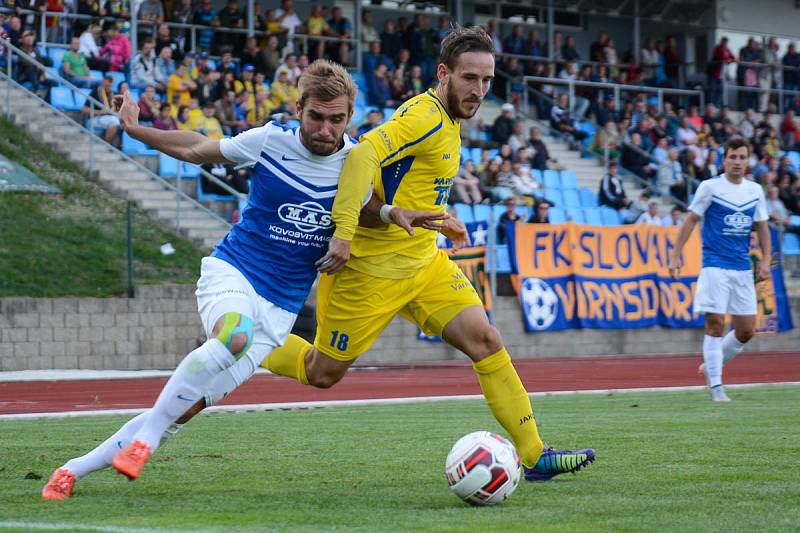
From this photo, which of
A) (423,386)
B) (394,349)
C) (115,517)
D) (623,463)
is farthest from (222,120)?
(115,517)

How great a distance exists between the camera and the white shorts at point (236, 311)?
6176 millimetres

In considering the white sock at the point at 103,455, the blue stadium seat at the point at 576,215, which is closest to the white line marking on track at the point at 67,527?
the white sock at the point at 103,455

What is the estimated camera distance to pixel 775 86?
3562 cm

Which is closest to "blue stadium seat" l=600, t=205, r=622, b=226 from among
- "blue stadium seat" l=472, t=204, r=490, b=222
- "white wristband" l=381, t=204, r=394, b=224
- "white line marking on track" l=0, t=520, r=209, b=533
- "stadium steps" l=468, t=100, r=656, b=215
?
"stadium steps" l=468, t=100, r=656, b=215

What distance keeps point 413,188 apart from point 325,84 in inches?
44.1

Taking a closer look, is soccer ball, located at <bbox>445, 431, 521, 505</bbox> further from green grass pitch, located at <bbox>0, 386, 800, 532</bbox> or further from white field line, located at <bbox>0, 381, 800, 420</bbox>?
white field line, located at <bbox>0, 381, 800, 420</bbox>

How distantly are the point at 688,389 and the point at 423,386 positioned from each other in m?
3.15

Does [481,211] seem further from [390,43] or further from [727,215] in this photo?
[727,215]

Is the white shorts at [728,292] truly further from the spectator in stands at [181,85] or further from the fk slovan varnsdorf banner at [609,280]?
the spectator in stands at [181,85]

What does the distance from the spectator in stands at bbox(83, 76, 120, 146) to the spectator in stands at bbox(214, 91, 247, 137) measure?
1760 millimetres

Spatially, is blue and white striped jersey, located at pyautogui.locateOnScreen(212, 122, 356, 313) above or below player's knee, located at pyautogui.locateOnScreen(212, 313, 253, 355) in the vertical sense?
above

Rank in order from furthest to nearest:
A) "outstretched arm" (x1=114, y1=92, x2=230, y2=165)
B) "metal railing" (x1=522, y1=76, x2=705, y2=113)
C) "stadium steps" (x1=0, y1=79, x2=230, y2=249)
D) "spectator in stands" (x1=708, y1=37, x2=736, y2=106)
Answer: "spectator in stands" (x1=708, y1=37, x2=736, y2=106) → "metal railing" (x1=522, y1=76, x2=705, y2=113) → "stadium steps" (x1=0, y1=79, x2=230, y2=249) → "outstretched arm" (x1=114, y1=92, x2=230, y2=165)

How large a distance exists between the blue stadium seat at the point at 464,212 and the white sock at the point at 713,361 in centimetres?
958

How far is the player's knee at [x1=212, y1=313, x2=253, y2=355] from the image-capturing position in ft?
19.7
